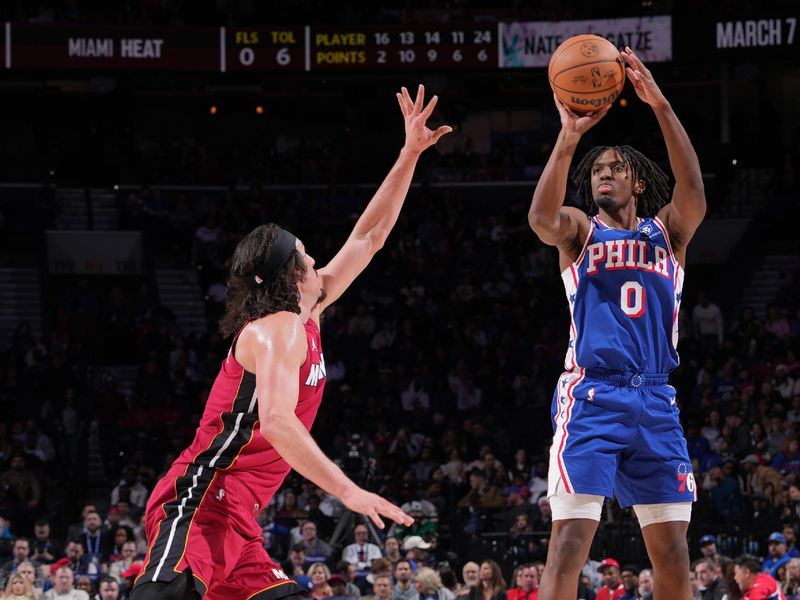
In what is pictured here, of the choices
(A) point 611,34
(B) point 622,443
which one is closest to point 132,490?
(A) point 611,34

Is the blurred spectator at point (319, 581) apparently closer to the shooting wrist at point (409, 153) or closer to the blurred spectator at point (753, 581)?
the blurred spectator at point (753, 581)

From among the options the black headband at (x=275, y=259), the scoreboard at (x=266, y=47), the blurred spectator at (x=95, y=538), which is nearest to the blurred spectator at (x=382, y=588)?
the blurred spectator at (x=95, y=538)

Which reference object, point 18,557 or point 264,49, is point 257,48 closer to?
point 264,49

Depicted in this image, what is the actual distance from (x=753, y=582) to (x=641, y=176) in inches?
234

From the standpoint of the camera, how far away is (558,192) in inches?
229

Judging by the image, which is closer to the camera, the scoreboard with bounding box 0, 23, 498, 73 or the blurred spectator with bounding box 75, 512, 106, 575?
the blurred spectator with bounding box 75, 512, 106, 575

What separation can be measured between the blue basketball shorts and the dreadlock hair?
0.96 metres

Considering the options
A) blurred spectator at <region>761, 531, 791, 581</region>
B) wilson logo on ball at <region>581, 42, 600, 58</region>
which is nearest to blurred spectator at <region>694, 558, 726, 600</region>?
blurred spectator at <region>761, 531, 791, 581</region>

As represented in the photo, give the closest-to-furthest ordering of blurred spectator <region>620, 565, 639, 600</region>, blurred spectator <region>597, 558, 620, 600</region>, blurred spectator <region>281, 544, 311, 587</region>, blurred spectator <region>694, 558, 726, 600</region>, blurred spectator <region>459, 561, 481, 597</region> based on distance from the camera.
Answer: blurred spectator <region>694, 558, 726, 600</region>, blurred spectator <region>620, 565, 639, 600</region>, blurred spectator <region>597, 558, 620, 600</region>, blurred spectator <region>459, 561, 481, 597</region>, blurred spectator <region>281, 544, 311, 587</region>

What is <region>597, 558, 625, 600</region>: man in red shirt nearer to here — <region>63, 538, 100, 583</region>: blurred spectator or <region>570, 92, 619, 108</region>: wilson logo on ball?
<region>63, 538, 100, 583</region>: blurred spectator

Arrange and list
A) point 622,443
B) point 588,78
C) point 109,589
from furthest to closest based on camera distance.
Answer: point 109,589, point 588,78, point 622,443

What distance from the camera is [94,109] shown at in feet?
92.8

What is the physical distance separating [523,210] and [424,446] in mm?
7755

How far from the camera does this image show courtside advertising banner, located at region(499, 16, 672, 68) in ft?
68.3
